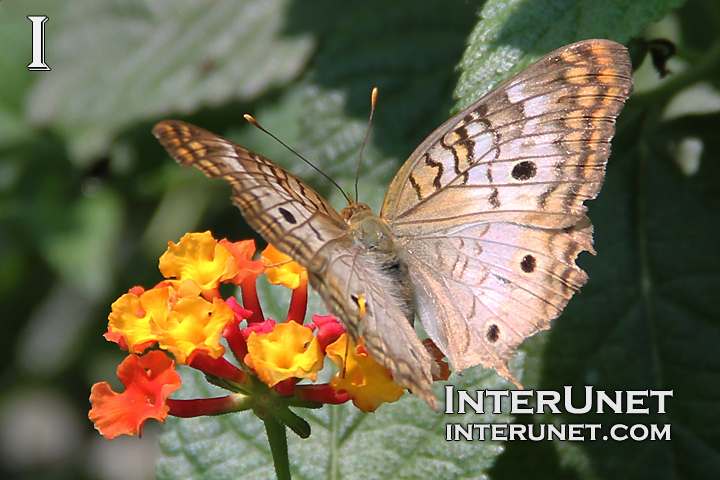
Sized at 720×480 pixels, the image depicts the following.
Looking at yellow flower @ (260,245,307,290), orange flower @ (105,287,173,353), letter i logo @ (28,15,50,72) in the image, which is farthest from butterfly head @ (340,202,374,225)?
letter i logo @ (28,15,50,72)

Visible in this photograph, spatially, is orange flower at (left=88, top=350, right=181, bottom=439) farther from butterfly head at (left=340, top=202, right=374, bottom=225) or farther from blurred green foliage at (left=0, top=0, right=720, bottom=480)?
butterfly head at (left=340, top=202, right=374, bottom=225)

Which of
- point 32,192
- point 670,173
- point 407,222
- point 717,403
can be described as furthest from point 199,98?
point 717,403

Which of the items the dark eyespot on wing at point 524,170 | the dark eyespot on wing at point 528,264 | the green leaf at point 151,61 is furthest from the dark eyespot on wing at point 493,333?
the green leaf at point 151,61

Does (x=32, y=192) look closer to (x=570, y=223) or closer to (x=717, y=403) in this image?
(x=570, y=223)

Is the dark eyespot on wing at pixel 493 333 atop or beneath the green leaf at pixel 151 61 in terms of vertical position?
beneath

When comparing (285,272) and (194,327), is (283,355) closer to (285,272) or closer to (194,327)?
(194,327)

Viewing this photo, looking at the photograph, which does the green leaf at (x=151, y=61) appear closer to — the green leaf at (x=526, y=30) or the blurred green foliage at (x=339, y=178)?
the blurred green foliage at (x=339, y=178)

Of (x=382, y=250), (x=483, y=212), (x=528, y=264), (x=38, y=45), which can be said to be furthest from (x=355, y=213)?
(x=38, y=45)
